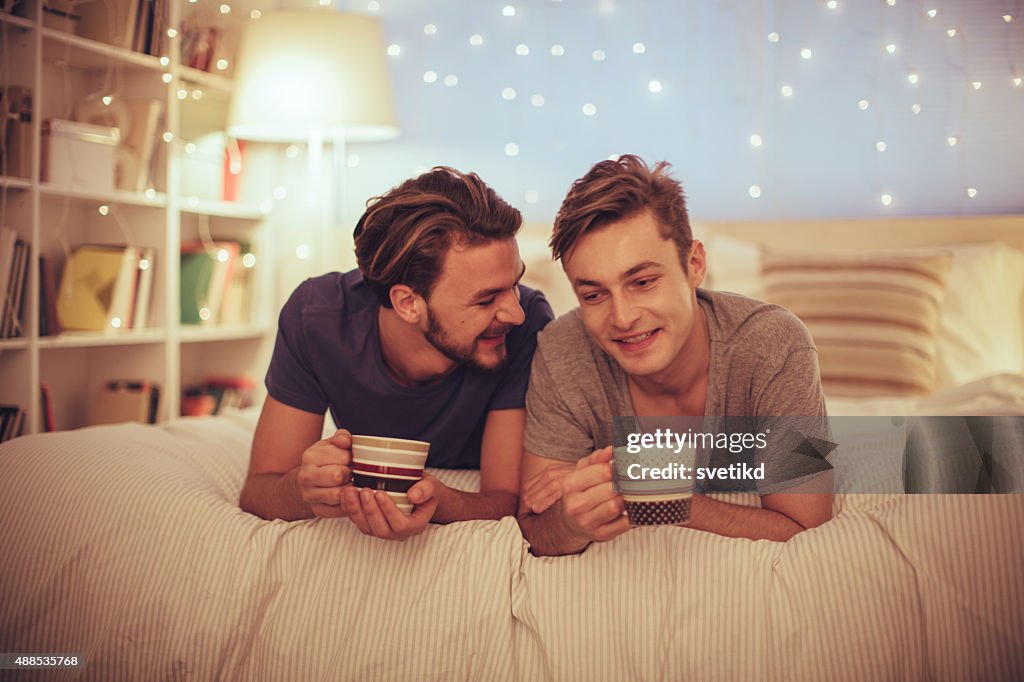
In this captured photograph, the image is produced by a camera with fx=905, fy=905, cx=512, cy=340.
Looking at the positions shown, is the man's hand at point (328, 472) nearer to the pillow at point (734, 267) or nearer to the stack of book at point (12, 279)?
the stack of book at point (12, 279)

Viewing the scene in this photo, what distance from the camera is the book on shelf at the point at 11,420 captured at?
2148mm

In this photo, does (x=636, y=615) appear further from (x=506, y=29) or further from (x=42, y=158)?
(x=506, y=29)

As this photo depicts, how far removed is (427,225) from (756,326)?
47 centimetres

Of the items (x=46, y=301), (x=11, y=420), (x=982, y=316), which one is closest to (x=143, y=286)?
(x=46, y=301)

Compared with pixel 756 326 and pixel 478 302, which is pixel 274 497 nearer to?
pixel 478 302

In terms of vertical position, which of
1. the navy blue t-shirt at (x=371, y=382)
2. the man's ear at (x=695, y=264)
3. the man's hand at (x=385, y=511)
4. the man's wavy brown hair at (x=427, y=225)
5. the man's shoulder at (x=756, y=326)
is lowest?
the man's hand at (x=385, y=511)

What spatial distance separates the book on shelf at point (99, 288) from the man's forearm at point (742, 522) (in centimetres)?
198

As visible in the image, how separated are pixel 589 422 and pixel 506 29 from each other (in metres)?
1.91

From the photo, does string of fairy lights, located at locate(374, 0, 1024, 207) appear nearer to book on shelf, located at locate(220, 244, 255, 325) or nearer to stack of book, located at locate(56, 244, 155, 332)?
book on shelf, located at locate(220, 244, 255, 325)

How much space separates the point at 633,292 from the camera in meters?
1.14

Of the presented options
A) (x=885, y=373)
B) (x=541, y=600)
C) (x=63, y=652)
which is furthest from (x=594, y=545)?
(x=885, y=373)

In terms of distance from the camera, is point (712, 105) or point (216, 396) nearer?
point (712, 105)

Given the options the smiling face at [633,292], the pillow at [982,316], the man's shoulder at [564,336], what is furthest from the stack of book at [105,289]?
the pillow at [982,316]

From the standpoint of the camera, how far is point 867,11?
2.45 meters
